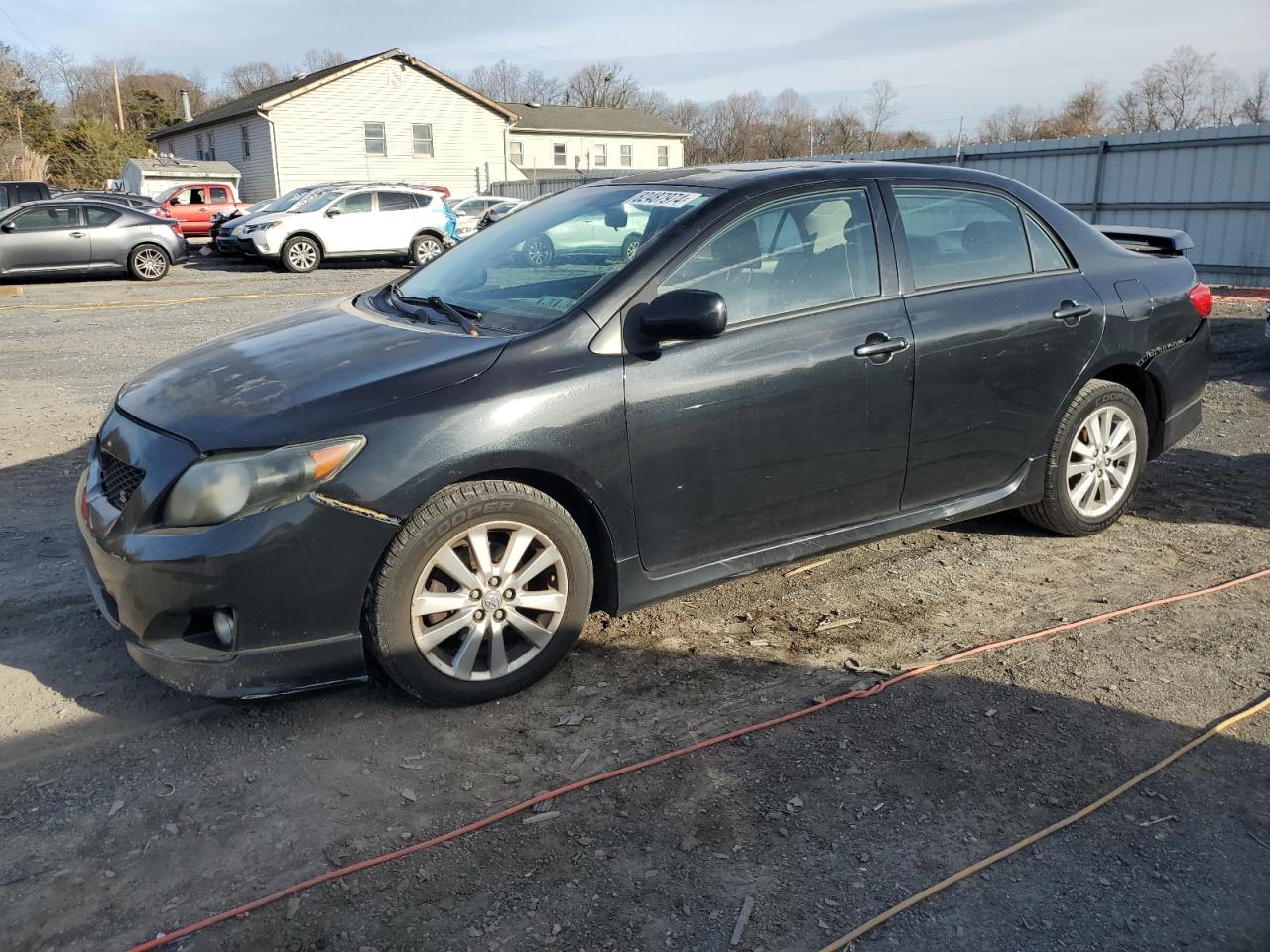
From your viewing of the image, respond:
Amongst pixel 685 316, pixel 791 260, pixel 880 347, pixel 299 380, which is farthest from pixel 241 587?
pixel 880 347

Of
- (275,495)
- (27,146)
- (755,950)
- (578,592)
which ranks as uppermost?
(27,146)

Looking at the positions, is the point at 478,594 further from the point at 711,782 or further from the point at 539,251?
the point at 539,251

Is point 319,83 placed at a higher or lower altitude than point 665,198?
higher

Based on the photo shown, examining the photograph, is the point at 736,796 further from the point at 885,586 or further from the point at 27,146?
the point at 27,146

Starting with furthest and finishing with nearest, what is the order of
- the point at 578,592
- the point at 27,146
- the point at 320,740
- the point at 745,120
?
the point at 745,120
the point at 27,146
the point at 578,592
the point at 320,740

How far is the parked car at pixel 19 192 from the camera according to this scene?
74.2 feet

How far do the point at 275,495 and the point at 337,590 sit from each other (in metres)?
0.35

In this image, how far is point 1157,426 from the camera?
532 cm

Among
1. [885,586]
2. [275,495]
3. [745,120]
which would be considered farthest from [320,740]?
[745,120]

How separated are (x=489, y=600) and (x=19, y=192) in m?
24.4

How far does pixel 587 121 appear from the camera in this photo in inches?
2304

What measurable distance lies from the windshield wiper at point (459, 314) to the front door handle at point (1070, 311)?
2.59 m

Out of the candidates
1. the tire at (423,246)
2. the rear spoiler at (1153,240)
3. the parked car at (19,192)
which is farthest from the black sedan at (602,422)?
the parked car at (19,192)

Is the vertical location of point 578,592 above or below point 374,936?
above
